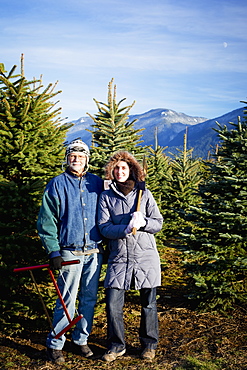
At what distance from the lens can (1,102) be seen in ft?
18.6

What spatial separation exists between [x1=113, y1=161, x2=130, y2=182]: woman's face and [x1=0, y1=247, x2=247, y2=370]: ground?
215 cm

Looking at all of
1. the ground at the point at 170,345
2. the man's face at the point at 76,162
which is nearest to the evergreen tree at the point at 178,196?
the ground at the point at 170,345

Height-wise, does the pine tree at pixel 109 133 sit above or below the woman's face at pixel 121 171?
above

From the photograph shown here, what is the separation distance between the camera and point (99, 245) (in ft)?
15.3

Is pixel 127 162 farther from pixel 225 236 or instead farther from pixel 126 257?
pixel 225 236

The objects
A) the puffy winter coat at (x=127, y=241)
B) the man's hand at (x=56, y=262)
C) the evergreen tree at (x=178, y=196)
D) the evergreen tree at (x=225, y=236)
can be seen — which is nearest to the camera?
the man's hand at (x=56, y=262)

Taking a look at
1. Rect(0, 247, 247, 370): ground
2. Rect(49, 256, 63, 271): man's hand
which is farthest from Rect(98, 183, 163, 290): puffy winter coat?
Rect(0, 247, 247, 370): ground

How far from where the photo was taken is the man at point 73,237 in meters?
4.43

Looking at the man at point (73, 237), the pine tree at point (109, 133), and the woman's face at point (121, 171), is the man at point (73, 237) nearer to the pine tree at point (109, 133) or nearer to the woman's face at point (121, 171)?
the woman's face at point (121, 171)

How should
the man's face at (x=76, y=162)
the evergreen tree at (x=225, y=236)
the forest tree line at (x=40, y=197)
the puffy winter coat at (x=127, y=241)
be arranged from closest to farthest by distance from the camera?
1. the puffy winter coat at (x=127, y=241)
2. the man's face at (x=76, y=162)
3. the forest tree line at (x=40, y=197)
4. the evergreen tree at (x=225, y=236)

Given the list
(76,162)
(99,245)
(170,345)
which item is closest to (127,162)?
(76,162)

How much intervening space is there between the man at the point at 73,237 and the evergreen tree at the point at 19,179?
0.78 m

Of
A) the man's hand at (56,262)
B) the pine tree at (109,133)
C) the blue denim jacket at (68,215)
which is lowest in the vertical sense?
the man's hand at (56,262)

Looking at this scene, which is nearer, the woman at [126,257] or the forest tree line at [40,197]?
the woman at [126,257]
